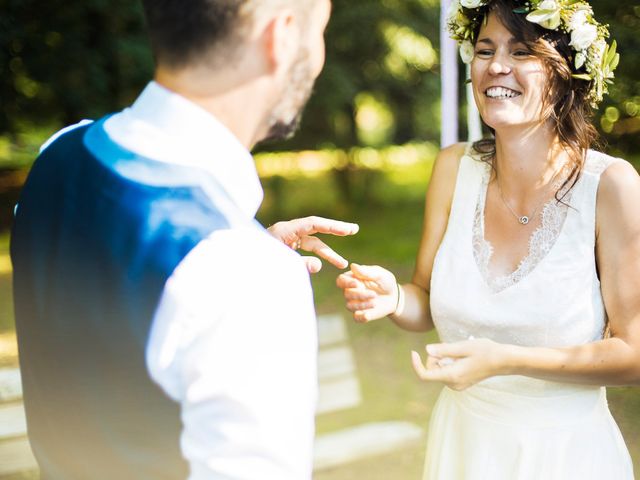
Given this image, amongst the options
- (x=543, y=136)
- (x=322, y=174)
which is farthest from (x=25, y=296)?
(x=322, y=174)

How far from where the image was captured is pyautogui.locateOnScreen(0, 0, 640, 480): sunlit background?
18.7ft

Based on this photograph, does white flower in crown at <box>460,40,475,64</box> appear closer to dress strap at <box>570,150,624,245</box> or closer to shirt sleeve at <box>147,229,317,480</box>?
dress strap at <box>570,150,624,245</box>

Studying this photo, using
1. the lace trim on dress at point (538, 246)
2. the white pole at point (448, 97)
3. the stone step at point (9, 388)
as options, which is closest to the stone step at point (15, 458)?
the stone step at point (9, 388)

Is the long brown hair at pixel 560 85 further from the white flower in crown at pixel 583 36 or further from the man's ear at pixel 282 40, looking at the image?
the man's ear at pixel 282 40

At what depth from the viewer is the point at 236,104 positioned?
96cm

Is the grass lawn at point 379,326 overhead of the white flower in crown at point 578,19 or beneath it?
beneath

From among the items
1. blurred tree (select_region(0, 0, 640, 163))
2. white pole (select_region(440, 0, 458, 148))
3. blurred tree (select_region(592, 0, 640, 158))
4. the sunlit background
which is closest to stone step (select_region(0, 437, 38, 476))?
the sunlit background

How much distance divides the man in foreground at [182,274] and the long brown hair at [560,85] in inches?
41.6

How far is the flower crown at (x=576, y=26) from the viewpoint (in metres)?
1.87

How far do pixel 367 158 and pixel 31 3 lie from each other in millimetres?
5470

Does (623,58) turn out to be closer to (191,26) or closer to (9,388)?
(9,388)

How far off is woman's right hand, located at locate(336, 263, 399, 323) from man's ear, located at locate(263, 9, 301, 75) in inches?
38.5

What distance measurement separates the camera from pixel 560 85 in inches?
77.4

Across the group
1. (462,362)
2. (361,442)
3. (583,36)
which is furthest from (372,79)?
(462,362)
